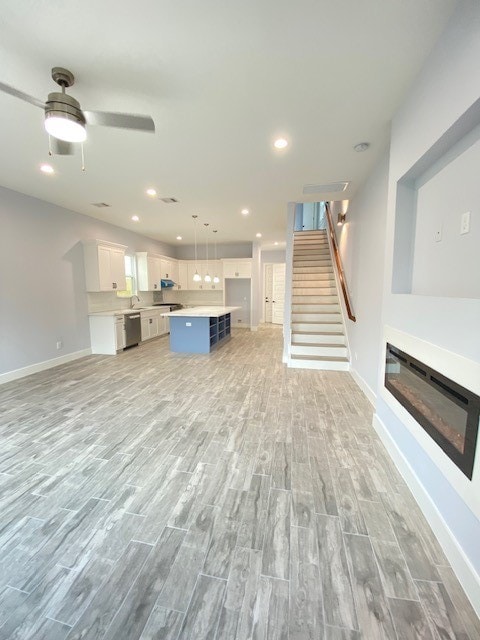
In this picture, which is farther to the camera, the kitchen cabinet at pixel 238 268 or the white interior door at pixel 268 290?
the white interior door at pixel 268 290

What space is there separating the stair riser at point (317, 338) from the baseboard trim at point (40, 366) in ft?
14.6

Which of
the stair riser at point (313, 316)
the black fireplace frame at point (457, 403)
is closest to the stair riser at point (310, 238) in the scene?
the stair riser at point (313, 316)

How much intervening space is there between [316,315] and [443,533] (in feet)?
13.6

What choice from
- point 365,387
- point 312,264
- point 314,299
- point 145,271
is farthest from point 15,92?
point 312,264

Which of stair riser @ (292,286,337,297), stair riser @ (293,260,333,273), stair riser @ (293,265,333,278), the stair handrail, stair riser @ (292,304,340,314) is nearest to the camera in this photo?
the stair handrail

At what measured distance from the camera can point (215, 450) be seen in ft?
7.50

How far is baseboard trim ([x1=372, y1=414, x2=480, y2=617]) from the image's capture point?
1.18 metres

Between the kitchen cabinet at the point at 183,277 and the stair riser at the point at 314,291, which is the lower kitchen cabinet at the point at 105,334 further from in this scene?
the stair riser at the point at 314,291

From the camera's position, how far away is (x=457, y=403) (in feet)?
4.62

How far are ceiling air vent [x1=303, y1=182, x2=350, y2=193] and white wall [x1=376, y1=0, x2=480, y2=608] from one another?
5.59 ft

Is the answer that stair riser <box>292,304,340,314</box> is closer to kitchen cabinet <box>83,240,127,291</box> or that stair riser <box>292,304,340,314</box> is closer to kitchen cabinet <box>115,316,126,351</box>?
kitchen cabinet <box>115,316,126,351</box>

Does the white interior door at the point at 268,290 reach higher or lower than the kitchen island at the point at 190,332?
higher

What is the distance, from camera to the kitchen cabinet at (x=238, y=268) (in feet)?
27.8

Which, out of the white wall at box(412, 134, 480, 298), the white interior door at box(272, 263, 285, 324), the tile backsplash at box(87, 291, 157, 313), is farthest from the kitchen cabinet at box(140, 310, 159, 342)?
the white wall at box(412, 134, 480, 298)
